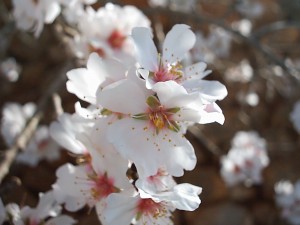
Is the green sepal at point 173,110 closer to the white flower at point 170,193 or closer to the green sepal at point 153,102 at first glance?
the green sepal at point 153,102

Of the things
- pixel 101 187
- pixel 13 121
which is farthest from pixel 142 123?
pixel 13 121

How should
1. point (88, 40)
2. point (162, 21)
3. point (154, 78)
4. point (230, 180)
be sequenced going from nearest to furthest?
point (154, 78), point (88, 40), point (230, 180), point (162, 21)

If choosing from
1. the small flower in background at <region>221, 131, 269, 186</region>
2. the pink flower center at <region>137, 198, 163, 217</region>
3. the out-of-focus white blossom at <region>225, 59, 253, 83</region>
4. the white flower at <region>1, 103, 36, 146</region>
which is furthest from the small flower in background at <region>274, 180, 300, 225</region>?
the pink flower center at <region>137, 198, 163, 217</region>

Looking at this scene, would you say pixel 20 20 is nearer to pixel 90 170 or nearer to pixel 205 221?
pixel 90 170

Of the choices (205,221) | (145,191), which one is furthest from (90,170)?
(205,221)

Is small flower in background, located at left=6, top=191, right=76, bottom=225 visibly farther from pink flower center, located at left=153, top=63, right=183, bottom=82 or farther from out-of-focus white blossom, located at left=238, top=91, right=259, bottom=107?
out-of-focus white blossom, located at left=238, top=91, right=259, bottom=107
